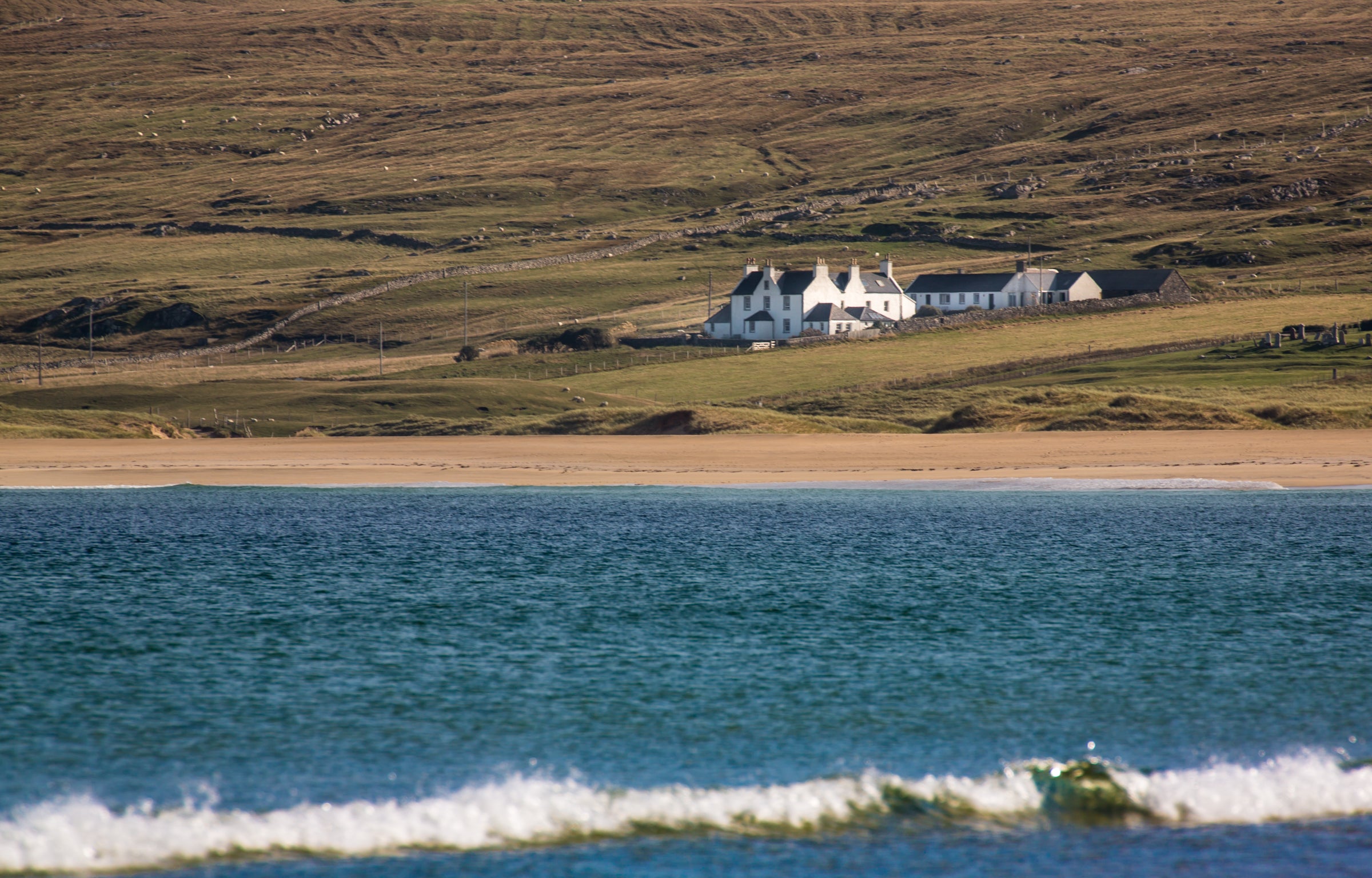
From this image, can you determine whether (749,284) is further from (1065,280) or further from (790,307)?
(1065,280)

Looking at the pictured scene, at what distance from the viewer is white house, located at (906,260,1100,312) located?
5379 inches

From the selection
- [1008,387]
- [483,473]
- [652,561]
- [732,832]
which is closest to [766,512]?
[652,561]

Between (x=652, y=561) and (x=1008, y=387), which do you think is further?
(x=1008, y=387)

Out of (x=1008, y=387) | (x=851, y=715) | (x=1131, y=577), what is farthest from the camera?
(x=1008, y=387)

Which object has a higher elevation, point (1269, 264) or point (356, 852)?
point (1269, 264)

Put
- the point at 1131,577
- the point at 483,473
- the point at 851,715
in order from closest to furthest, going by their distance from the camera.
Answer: the point at 851,715
the point at 1131,577
the point at 483,473

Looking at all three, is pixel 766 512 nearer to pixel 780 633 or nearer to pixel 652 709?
pixel 780 633

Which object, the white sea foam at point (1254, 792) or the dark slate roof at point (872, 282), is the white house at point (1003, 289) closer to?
the dark slate roof at point (872, 282)

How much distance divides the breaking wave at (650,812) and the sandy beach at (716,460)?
33086 mm

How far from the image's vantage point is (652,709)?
19.6 meters

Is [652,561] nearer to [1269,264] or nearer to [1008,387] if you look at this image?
[1008,387]

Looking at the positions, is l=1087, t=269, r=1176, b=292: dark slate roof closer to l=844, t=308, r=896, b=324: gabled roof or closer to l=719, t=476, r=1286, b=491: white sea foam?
l=844, t=308, r=896, b=324: gabled roof

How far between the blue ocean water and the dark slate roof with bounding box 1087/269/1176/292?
311 ft

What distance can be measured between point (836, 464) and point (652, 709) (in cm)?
3539
